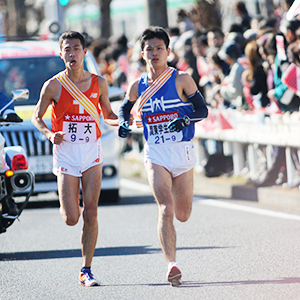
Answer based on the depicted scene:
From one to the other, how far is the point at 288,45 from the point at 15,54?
13.1 ft

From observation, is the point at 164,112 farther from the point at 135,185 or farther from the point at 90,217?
the point at 135,185

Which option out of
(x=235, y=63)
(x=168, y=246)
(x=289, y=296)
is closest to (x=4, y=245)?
(x=168, y=246)

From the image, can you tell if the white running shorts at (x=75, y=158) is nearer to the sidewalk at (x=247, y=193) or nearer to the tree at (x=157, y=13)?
the sidewalk at (x=247, y=193)

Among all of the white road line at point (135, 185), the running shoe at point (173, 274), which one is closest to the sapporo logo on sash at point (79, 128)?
the running shoe at point (173, 274)

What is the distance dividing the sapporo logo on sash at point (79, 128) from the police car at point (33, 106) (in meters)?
4.31

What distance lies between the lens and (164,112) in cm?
680

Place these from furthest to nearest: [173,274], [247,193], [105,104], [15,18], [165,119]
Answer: [15,18]
[247,193]
[105,104]
[165,119]
[173,274]

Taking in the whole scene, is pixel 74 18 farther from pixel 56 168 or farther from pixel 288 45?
pixel 56 168

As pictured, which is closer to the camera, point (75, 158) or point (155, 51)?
point (155, 51)

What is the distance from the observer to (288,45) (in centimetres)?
1100

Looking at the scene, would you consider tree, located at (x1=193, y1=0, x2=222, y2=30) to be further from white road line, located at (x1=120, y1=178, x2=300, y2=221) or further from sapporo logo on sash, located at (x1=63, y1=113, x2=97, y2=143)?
sapporo logo on sash, located at (x1=63, y1=113, x2=97, y2=143)

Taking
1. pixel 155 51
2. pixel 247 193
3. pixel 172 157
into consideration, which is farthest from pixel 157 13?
pixel 172 157

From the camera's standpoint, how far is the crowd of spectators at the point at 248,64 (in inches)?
427

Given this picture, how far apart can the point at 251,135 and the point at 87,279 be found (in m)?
5.70
